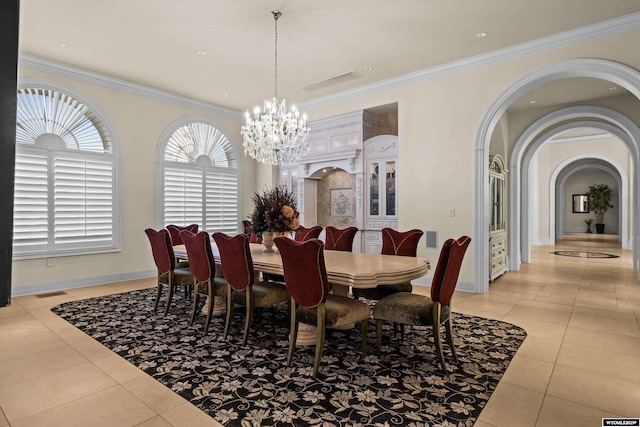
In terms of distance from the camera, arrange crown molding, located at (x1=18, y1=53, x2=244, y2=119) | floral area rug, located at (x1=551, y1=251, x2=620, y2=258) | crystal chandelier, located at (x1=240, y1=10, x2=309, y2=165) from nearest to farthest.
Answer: crystal chandelier, located at (x1=240, y1=10, x2=309, y2=165) → crown molding, located at (x1=18, y1=53, x2=244, y2=119) → floral area rug, located at (x1=551, y1=251, x2=620, y2=258)

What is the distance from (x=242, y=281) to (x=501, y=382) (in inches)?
86.2

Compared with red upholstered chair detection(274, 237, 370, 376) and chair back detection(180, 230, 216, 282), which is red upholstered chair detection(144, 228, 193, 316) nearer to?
chair back detection(180, 230, 216, 282)

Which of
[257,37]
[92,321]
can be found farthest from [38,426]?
[257,37]

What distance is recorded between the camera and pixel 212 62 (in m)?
5.27

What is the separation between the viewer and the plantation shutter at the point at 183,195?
6660 millimetres

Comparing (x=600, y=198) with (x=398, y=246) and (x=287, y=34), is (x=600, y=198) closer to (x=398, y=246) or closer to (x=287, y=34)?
(x=398, y=246)

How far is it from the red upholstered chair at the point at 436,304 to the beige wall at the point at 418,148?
9.04 ft

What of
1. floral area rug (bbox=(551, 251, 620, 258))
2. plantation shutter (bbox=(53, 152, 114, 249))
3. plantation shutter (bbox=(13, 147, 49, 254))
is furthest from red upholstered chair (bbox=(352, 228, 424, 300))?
floral area rug (bbox=(551, 251, 620, 258))

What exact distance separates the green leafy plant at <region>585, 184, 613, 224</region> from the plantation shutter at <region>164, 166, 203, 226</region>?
17.1 meters

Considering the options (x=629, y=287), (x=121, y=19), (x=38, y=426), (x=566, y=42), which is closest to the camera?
(x=38, y=426)

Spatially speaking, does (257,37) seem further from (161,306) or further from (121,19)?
(161,306)

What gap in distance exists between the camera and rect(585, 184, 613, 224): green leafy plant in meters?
15.8

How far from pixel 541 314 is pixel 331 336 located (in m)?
2.58

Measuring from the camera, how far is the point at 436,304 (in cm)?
A: 268
